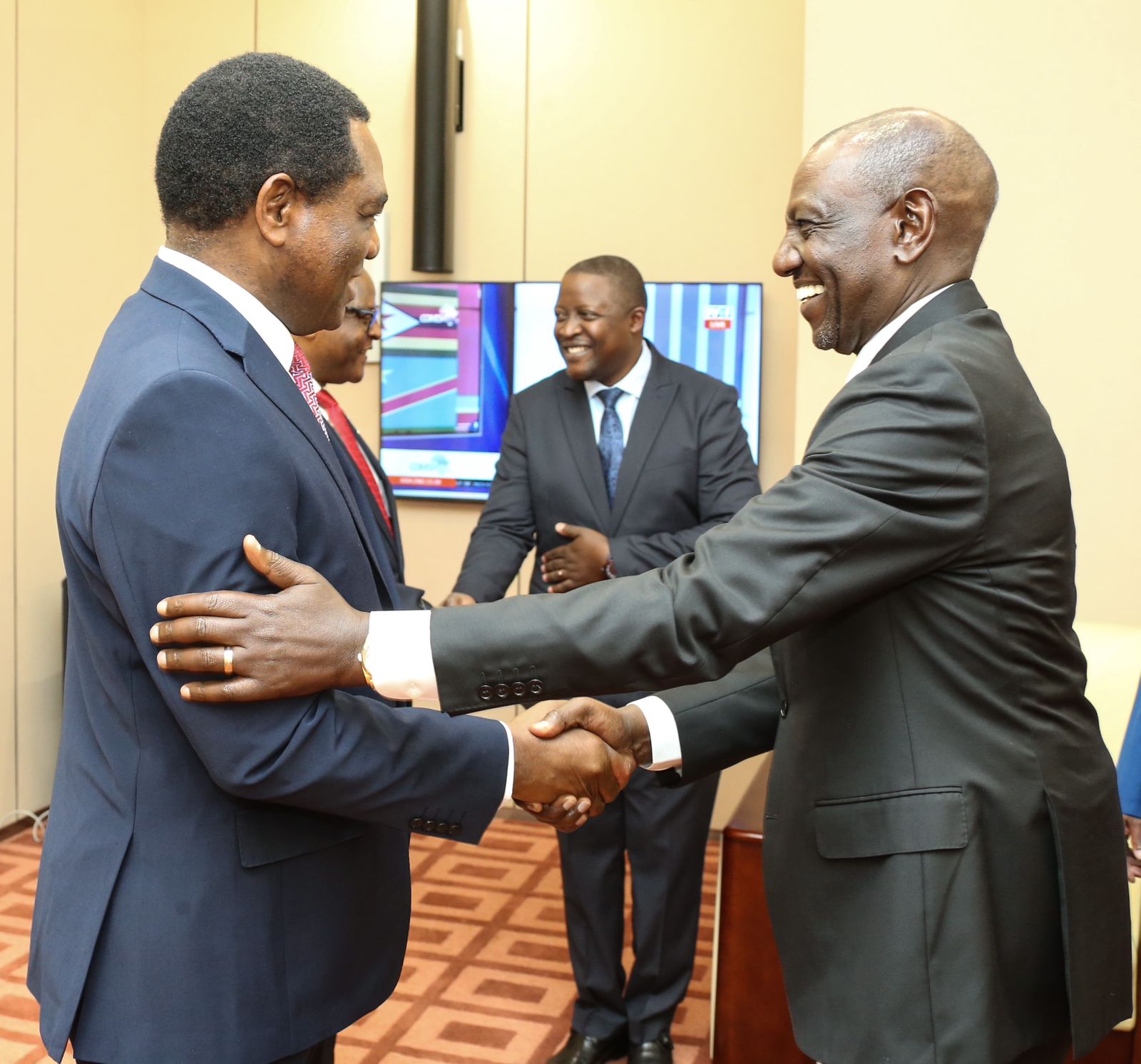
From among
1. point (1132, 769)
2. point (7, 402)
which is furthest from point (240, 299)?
point (7, 402)

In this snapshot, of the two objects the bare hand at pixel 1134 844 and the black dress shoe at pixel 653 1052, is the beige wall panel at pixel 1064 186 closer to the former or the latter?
the bare hand at pixel 1134 844

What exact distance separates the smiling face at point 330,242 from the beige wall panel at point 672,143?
3.36 m

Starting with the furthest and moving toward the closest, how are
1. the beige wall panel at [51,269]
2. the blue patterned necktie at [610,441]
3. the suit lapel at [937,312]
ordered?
the beige wall panel at [51,269], the blue patterned necktie at [610,441], the suit lapel at [937,312]

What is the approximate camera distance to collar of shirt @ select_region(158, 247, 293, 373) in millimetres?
1399

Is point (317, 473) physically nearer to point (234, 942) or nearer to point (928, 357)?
point (234, 942)

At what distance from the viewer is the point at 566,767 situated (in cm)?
173

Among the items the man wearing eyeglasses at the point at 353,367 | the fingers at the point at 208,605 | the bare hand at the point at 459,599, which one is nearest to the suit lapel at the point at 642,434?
the bare hand at the point at 459,599

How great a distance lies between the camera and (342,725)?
1354 millimetres

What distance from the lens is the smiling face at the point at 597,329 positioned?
11.0 feet

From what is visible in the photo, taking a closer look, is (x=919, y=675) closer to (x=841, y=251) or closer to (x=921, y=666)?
(x=921, y=666)

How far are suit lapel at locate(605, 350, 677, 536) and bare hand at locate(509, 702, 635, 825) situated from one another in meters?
1.41

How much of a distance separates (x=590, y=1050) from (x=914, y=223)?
2.14 meters

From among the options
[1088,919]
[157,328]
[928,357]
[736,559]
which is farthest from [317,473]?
[1088,919]

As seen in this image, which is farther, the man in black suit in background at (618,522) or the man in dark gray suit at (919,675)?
the man in black suit in background at (618,522)
